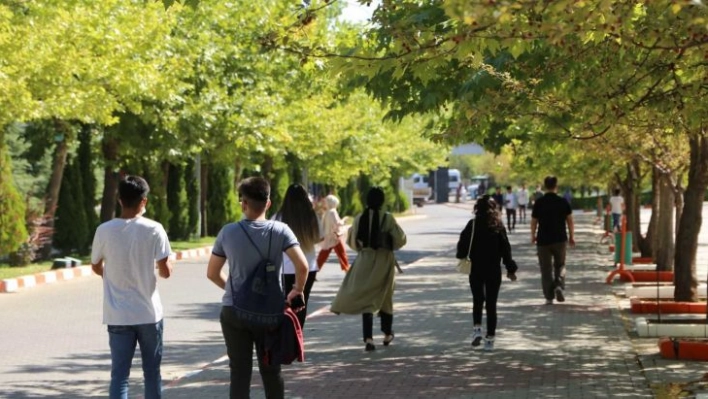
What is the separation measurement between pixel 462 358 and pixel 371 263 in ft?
4.30

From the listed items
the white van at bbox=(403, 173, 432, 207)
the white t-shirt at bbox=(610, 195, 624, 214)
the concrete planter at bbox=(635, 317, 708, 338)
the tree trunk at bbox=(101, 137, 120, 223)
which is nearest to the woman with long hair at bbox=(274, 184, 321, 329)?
the concrete planter at bbox=(635, 317, 708, 338)

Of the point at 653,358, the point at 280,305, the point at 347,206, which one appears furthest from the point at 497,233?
the point at 347,206

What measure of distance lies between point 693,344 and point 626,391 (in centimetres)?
200

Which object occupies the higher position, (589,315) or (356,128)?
(356,128)

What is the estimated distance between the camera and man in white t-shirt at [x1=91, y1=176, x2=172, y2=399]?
7418 mm

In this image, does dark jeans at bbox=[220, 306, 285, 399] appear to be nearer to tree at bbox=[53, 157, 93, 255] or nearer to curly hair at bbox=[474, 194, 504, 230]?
curly hair at bbox=[474, 194, 504, 230]

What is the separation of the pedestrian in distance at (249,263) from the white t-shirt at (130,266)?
1.24ft

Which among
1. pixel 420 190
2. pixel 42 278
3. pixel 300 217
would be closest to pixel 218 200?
pixel 42 278

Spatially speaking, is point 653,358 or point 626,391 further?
point 653,358

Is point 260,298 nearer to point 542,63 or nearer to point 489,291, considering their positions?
point 489,291

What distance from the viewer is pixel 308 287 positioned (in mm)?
11719

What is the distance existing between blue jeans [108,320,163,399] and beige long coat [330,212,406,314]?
4.97 metres

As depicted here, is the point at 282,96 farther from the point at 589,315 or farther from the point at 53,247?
the point at 589,315

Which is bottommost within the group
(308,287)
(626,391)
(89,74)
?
(626,391)
